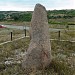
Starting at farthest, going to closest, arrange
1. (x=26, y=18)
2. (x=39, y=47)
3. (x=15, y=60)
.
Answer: (x=26, y=18), (x=15, y=60), (x=39, y=47)

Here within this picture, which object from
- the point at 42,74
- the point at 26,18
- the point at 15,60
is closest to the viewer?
the point at 42,74

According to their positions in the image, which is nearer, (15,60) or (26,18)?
(15,60)

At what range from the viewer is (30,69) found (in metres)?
9.88

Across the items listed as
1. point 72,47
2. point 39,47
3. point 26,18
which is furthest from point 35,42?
point 26,18

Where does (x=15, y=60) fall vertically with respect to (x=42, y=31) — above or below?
below

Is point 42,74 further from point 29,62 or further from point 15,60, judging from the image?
point 15,60

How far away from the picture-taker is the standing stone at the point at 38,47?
9.95m

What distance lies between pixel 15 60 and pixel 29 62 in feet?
6.21

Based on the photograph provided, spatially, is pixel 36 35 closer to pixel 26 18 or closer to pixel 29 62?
pixel 29 62

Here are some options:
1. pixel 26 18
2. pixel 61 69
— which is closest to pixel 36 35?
pixel 61 69

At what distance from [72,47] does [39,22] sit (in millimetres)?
6464

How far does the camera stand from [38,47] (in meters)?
10.0

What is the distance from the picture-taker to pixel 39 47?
32.8 ft

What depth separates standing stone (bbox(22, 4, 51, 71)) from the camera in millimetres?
9948
